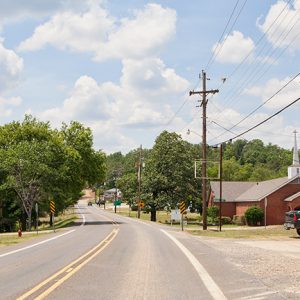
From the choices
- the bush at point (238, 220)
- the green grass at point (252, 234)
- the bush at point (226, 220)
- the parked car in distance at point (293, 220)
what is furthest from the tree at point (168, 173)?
the parked car in distance at point (293, 220)

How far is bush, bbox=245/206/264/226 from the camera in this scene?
58.0m

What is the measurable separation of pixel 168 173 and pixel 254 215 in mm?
16243

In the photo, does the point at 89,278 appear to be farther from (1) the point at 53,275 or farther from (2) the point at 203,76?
(2) the point at 203,76

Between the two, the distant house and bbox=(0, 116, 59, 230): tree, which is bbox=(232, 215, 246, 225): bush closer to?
the distant house

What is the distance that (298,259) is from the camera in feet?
56.2

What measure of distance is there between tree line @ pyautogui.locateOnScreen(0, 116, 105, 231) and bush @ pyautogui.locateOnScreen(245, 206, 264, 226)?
57.4ft

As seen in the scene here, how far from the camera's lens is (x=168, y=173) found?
70.8 meters

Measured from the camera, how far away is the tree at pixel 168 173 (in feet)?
228

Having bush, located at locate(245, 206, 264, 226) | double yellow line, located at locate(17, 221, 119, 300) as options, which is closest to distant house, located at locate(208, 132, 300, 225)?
bush, located at locate(245, 206, 264, 226)

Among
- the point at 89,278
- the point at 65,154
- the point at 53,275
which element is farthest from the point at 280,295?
the point at 65,154

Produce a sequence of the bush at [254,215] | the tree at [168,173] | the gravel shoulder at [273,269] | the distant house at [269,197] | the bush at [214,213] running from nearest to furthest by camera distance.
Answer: the gravel shoulder at [273,269]
the bush at [254,215]
the distant house at [269,197]
the bush at [214,213]
the tree at [168,173]

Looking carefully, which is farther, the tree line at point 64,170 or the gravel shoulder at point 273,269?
the tree line at point 64,170

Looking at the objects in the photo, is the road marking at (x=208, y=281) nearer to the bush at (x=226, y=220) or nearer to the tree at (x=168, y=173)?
the bush at (x=226, y=220)

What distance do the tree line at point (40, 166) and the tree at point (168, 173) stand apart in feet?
37.8
